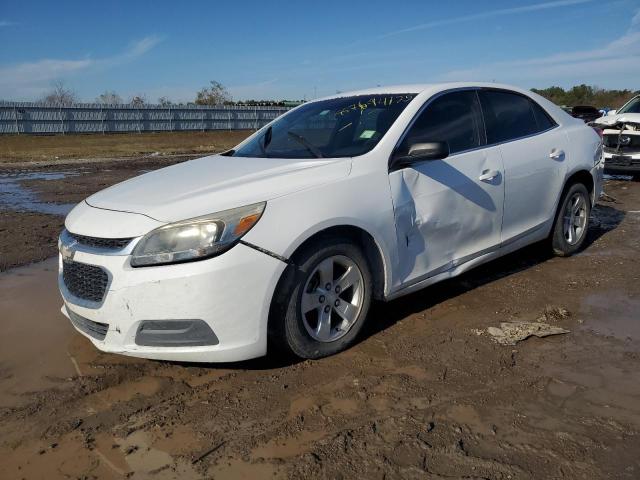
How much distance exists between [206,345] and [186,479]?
791 mm

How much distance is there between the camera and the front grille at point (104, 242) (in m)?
3.05

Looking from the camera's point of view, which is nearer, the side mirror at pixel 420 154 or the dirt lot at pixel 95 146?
the side mirror at pixel 420 154

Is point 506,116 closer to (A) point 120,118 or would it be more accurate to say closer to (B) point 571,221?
(B) point 571,221

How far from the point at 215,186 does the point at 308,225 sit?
62 cm

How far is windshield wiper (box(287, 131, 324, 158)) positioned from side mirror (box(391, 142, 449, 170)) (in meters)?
0.52

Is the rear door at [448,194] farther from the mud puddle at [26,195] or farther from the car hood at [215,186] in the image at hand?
the mud puddle at [26,195]

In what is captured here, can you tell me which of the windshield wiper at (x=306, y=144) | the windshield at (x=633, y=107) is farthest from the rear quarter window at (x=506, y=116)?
the windshield at (x=633, y=107)

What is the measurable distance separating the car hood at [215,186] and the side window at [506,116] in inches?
62.3

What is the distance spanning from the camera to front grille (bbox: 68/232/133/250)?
3.05 metres

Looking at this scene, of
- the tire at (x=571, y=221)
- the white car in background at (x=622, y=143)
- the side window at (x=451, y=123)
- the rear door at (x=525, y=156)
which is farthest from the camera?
the white car in background at (x=622, y=143)

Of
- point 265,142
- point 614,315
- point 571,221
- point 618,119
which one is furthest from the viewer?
point 618,119

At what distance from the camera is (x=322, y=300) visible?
338cm

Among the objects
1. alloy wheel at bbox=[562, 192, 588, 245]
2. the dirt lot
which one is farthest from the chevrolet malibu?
the dirt lot

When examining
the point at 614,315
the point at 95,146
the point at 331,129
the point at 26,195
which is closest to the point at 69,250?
the point at 331,129
